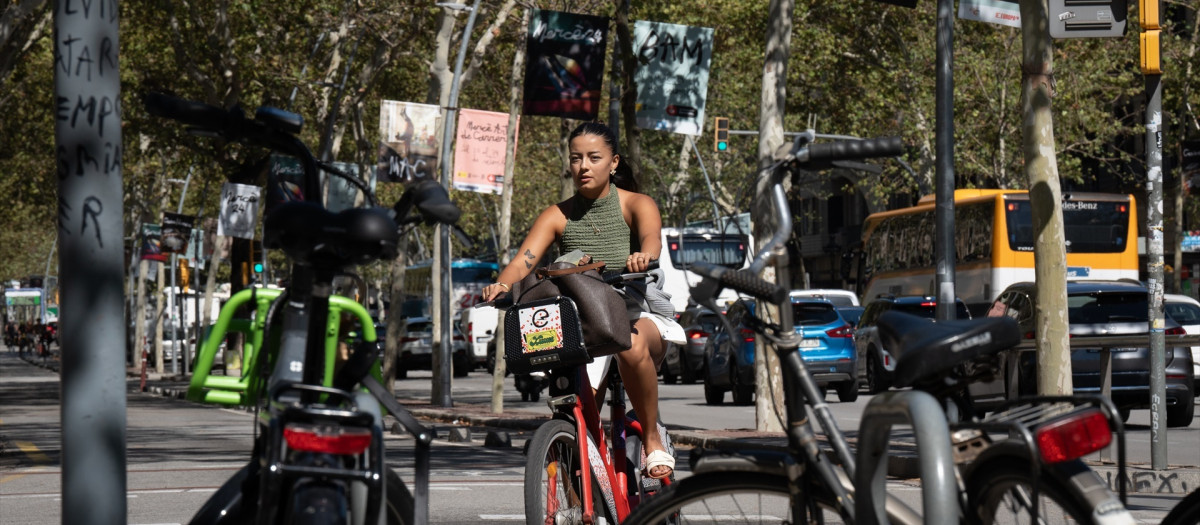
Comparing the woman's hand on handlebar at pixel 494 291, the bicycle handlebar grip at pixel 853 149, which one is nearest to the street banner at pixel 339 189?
the woman's hand on handlebar at pixel 494 291

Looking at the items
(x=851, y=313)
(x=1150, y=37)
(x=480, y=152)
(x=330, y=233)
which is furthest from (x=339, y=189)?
(x=330, y=233)

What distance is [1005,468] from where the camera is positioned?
3.53 metres

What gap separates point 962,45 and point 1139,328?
2339 cm

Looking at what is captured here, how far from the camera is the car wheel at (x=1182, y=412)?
1933 cm

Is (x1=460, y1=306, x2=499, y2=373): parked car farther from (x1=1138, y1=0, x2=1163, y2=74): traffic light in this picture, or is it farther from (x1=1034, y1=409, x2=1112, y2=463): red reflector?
(x1=1034, y1=409, x2=1112, y2=463): red reflector

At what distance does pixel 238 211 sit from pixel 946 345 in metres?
25.9

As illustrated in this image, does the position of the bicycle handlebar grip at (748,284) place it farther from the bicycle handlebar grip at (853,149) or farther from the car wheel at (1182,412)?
the car wheel at (1182,412)

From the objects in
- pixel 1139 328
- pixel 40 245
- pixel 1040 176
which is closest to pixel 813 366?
pixel 1139 328

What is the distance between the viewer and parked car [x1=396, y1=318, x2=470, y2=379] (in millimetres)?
44625

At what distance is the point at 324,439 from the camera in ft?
11.4

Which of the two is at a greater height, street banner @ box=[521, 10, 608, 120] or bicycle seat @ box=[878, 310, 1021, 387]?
street banner @ box=[521, 10, 608, 120]

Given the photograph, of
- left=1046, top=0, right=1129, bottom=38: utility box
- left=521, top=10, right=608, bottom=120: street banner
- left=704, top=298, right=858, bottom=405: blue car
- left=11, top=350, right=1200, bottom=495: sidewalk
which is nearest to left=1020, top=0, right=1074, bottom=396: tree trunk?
left=1046, top=0, right=1129, bottom=38: utility box

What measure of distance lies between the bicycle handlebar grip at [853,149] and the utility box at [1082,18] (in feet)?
26.0

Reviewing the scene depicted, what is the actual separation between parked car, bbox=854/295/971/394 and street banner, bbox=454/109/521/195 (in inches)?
236
